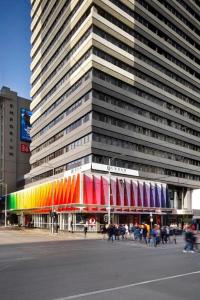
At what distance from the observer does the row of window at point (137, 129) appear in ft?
226

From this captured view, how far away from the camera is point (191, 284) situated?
41.3 feet

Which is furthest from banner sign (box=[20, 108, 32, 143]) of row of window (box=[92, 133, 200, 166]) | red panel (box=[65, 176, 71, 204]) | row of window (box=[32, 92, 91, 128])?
red panel (box=[65, 176, 71, 204])

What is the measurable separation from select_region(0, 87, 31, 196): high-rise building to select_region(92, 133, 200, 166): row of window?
70.3 m

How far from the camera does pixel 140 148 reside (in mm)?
76062

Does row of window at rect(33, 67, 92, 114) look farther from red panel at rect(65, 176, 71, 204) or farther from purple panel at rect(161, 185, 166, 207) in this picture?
purple panel at rect(161, 185, 166, 207)

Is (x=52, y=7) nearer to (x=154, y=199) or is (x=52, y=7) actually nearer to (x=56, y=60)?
(x=56, y=60)

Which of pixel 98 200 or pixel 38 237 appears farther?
pixel 98 200

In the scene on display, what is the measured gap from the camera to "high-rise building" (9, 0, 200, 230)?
6919 cm

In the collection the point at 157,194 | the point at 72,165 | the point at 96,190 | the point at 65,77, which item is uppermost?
the point at 65,77

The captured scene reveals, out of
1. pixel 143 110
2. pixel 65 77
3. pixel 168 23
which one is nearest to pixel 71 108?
pixel 65 77

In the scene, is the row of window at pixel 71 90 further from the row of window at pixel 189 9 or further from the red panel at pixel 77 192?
the row of window at pixel 189 9

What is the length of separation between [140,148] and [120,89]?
12.3m

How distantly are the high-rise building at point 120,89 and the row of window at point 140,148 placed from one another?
0.19m

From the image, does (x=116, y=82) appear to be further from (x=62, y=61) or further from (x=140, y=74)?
(x=62, y=61)
